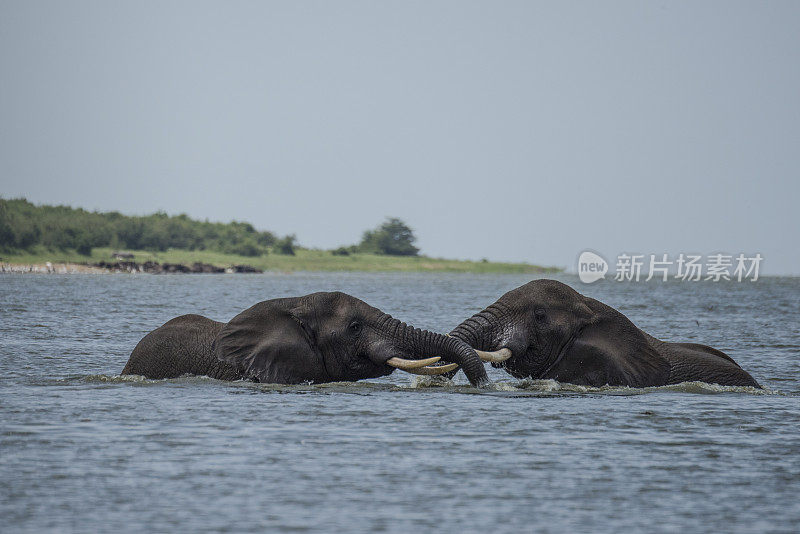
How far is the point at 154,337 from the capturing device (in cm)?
1800

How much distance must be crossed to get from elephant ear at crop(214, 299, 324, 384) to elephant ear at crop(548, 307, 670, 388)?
3.55 m

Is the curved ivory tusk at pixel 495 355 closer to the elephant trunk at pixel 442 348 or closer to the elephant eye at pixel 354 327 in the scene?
the elephant trunk at pixel 442 348

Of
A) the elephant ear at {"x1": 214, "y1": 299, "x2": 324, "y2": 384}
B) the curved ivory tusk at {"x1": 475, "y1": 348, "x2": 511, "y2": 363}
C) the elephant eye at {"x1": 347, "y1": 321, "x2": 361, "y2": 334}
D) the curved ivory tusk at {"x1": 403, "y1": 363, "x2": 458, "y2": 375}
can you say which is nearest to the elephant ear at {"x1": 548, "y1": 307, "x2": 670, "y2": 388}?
the curved ivory tusk at {"x1": 475, "y1": 348, "x2": 511, "y2": 363}

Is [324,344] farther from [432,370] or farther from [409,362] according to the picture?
[432,370]

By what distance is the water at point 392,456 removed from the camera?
31.6ft

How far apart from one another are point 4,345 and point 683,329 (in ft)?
75.5

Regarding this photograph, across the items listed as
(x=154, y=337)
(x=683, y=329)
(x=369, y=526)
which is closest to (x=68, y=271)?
(x=683, y=329)

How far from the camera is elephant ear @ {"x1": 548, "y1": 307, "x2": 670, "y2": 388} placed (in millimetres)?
16328

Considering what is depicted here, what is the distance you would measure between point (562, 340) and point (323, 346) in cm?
346

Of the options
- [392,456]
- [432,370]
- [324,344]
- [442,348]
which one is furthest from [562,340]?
[392,456]

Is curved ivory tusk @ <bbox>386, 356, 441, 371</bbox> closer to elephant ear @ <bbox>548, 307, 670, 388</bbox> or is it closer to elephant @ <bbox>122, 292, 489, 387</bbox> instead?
elephant @ <bbox>122, 292, 489, 387</bbox>

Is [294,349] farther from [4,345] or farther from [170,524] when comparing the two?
[4,345]

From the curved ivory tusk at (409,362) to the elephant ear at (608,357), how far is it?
189cm

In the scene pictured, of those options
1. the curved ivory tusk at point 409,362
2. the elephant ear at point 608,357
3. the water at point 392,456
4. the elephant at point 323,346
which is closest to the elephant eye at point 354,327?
the elephant at point 323,346
